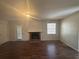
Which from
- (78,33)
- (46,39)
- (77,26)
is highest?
(77,26)

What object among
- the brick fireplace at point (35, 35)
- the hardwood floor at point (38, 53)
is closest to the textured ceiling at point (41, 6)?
the hardwood floor at point (38, 53)

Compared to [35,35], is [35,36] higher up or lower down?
lower down

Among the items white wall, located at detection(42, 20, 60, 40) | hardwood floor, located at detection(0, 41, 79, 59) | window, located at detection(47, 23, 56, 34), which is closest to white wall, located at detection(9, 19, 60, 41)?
white wall, located at detection(42, 20, 60, 40)

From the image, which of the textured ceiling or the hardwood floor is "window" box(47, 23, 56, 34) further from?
the textured ceiling

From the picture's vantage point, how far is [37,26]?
10.8 m

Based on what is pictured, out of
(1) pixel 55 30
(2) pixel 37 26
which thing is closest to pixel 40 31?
(2) pixel 37 26

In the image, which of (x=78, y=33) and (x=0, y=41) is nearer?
(x=78, y=33)

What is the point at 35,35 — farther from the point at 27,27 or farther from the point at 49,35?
the point at 49,35

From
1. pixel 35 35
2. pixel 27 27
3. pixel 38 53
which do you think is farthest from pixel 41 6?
pixel 35 35

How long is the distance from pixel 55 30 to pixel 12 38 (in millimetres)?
4613

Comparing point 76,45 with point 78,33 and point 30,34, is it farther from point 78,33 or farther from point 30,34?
point 30,34

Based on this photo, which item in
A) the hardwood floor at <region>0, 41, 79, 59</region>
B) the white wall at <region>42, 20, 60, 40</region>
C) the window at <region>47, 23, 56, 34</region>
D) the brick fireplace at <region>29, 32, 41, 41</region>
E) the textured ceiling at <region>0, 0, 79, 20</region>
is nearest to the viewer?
the textured ceiling at <region>0, 0, 79, 20</region>

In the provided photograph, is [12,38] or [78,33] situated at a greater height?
[78,33]

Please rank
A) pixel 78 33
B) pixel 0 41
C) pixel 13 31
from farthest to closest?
pixel 13 31
pixel 0 41
pixel 78 33
